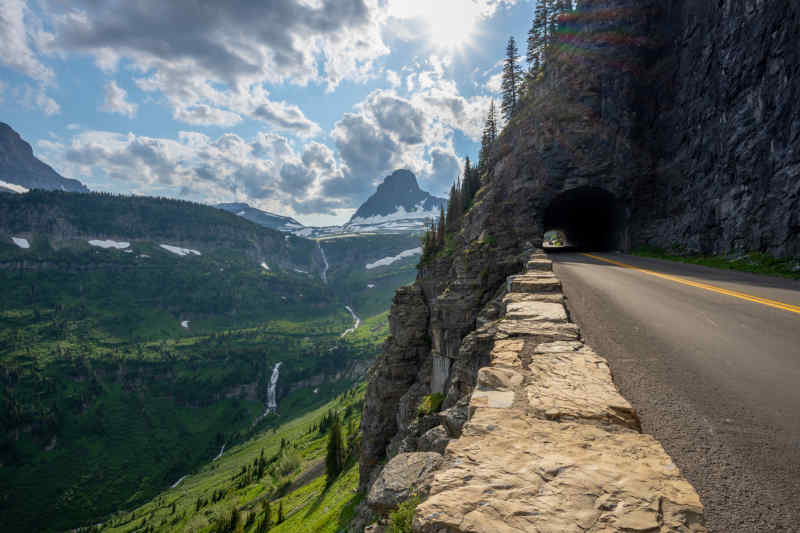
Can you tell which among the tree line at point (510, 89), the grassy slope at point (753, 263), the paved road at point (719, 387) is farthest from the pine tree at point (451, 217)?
the paved road at point (719, 387)

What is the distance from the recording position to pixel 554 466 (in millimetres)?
2814

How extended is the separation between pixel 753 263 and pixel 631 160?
68.1 ft

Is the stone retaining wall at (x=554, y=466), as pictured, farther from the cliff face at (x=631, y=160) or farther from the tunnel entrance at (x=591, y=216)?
the tunnel entrance at (x=591, y=216)

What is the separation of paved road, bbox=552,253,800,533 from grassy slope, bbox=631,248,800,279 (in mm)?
10662

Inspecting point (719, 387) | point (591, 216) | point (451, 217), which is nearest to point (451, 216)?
point (451, 217)

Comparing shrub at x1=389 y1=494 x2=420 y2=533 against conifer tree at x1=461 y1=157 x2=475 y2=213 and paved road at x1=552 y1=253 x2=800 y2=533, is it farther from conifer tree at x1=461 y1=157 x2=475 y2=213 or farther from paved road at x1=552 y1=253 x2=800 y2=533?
conifer tree at x1=461 y1=157 x2=475 y2=213

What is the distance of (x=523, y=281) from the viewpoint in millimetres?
10281

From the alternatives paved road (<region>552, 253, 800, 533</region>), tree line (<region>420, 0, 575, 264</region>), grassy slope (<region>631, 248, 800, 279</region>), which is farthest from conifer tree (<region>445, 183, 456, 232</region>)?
paved road (<region>552, 253, 800, 533</region>)

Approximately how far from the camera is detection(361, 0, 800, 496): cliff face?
21844 mm

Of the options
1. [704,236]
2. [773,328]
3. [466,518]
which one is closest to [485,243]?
[704,236]

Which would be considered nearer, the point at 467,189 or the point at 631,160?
the point at 631,160

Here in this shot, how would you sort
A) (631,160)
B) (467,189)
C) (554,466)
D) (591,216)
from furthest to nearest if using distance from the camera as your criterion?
(467,189) → (591,216) → (631,160) → (554,466)

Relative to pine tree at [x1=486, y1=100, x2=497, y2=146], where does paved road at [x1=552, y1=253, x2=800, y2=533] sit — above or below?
below

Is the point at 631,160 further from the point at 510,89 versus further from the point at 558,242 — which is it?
the point at 558,242
